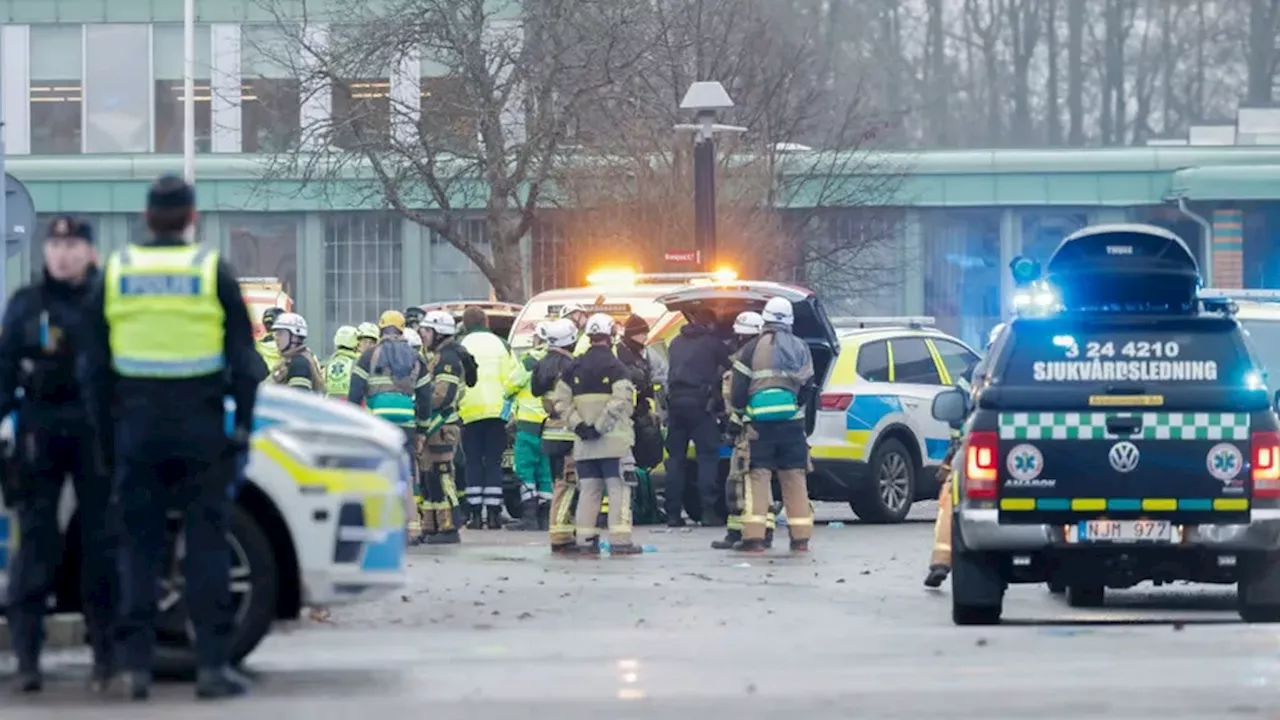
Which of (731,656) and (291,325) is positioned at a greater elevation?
(291,325)

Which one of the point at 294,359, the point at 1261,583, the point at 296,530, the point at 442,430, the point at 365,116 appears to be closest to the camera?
the point at 296,530

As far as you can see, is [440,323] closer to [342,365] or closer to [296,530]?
[342,365]

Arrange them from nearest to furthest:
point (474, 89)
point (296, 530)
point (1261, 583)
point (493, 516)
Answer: point (296, 530) → point (1261, 583) → point (493, 516) → point (474, 89)

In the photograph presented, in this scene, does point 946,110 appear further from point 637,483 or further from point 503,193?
point 637,483

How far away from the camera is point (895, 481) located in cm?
2275

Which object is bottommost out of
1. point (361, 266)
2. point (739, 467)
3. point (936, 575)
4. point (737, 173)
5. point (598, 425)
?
point (936, 575)

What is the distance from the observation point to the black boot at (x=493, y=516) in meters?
21.9

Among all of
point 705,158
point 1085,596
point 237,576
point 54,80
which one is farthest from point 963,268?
point 237,576

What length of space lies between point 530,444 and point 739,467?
2397 millimetres

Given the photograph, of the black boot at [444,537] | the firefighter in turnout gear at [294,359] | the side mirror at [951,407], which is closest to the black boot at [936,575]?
the side mirror at [951,407]

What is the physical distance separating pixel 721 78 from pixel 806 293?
626 inches

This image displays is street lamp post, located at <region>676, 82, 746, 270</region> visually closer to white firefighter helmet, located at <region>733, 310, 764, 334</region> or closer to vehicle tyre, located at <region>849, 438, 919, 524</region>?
vehicle tyre, located at <region>849, 438, 919, 524</region>

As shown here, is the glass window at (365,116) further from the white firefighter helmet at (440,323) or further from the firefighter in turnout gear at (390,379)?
the firefighter in turnout gear at (390,379)

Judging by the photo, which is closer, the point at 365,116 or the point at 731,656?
the point at 731,656
